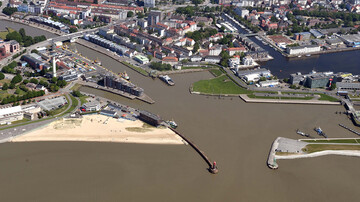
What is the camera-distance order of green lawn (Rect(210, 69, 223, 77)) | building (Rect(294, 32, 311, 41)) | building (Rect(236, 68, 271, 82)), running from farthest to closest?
building (Rect(294, 32, 311, 41)), green lawn (Rect(210, 69, 223, 77)), building (Rect(236, 68, 271, 82))

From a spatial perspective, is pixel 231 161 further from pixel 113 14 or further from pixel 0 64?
pixel 113 14

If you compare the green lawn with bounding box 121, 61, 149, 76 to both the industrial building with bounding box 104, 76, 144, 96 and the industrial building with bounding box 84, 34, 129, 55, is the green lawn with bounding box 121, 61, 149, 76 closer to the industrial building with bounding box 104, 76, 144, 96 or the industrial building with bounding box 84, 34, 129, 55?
the industrial building with bounding box 84, 34, 129, 55

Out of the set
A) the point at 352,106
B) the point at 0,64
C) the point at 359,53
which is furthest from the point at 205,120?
the point at 359,53

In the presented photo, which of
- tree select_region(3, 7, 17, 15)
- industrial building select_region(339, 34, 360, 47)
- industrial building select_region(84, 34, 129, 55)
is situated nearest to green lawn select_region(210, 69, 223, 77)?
industrial building select_region(84, 34, 129, 55)

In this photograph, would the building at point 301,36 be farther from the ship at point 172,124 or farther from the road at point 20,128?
the road at point 20,128

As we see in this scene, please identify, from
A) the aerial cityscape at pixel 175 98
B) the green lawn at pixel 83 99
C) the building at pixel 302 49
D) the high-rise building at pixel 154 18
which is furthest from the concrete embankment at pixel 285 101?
the high-rise building at pixel 154 18
